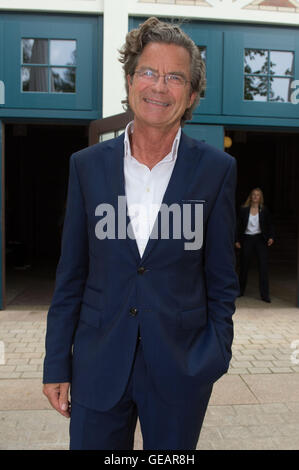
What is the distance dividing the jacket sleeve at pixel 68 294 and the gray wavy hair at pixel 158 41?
45 centimetres

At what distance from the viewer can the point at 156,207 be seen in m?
1.74

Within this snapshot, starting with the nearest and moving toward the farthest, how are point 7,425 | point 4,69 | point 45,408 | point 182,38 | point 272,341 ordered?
point 182,38 → point 7,425 → point 45,408 → point 272,341 → point 4,69

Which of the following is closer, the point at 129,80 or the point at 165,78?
the point at 165,78

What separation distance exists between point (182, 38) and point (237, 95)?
17.1 ft

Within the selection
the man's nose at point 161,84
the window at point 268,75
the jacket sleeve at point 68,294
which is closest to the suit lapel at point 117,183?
the jacket sleeve at point 68,294

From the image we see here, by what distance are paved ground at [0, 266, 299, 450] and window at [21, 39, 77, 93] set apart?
3.18 m

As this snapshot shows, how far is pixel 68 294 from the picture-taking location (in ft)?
5.75

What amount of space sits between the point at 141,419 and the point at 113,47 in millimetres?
5581

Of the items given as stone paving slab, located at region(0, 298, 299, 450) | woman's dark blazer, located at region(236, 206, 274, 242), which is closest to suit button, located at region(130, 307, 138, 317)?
stone paving slab, located at region(0, 298, 299, 450)

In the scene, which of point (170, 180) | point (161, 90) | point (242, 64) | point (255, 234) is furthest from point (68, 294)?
point (255, 234)

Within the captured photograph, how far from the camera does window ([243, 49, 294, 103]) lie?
6637 millimetres

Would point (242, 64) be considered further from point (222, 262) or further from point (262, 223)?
point (222, 262)

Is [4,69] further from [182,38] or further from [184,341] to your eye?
[184,341]
